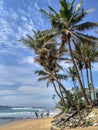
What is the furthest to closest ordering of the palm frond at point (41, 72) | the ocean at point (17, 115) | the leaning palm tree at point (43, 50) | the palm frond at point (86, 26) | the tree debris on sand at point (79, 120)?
the ocean at point (17, 115), the palm frond at point (41, 72), the leaning palm tree at point (43, 50), the palm frond at point (86, 26), the tree debris on sand at point (79, 120)

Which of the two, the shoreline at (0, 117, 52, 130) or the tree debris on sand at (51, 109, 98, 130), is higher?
the tree debris on sand at (51, 109, 98, 130)

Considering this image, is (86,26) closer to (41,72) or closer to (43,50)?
(43,50)

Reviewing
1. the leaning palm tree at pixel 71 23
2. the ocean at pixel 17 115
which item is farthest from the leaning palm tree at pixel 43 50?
the ocean at pixel 17 115

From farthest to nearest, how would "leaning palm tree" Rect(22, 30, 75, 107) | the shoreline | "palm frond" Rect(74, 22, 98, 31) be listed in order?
"leaning palm tree" Rect(22, 30, 75, 107) < the shoreline < "palm frond" Rect(74, 22, 98, 31)

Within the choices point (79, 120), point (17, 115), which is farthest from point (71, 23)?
point (17, 115)

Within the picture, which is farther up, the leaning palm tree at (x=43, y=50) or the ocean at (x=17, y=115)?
the leaning palm tree at (x=43, y=50)

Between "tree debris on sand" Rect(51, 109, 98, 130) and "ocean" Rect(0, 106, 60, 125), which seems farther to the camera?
"ocean" Rect(0, 106, 60, 125)

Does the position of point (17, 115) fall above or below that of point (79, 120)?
below

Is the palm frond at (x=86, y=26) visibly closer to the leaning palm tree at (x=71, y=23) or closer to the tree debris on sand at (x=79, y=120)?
the leaning palm tree at (x=71, y=23)

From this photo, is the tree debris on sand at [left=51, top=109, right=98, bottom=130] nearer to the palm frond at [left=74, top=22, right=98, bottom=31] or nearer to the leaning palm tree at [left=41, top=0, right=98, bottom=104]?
the leaning palm tree at [left=41, top=0, right=98, bottom=104]

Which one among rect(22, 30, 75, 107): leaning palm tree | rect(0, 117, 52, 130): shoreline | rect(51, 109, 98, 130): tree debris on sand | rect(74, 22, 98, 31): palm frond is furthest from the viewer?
rect(22, 30, 75, 107): leaning palm tree

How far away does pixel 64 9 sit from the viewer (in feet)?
80.6

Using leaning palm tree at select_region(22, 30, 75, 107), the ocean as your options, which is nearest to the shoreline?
leaning palm tree at select_region(22, 30, 75, 107)

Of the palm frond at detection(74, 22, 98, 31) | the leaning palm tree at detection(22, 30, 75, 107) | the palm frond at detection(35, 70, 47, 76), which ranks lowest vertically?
the palm frond at detection(35, 70, 47, 76)
